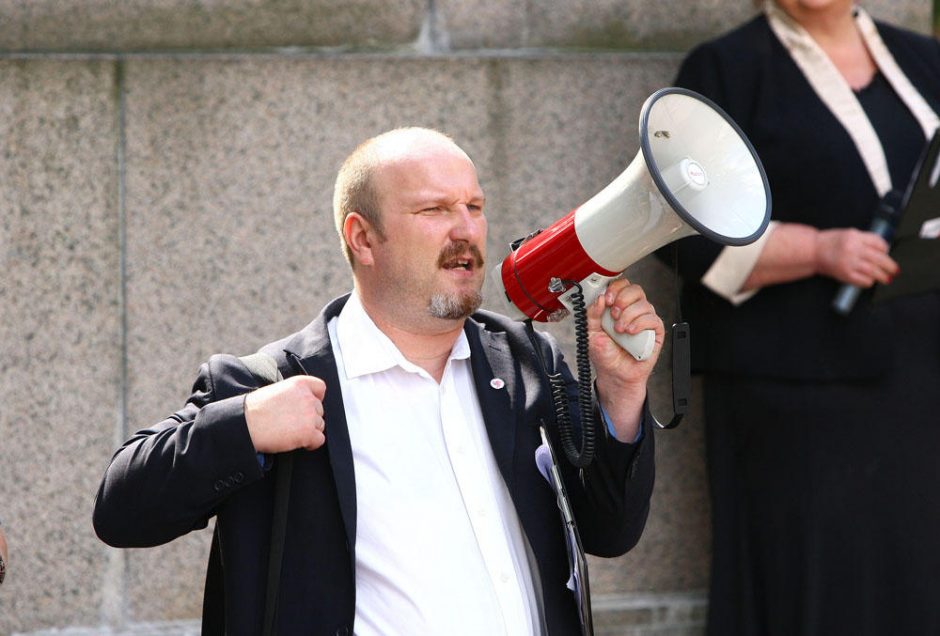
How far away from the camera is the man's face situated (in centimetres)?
332

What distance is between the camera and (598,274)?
10.3ft

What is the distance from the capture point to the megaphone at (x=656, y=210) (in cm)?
300

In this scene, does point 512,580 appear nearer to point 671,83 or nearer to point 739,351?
point 739,351

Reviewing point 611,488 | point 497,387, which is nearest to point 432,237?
point 497,387

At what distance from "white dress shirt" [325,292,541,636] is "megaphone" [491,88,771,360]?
342mm

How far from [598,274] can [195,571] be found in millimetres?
2128

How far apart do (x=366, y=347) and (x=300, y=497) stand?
401 millimetres

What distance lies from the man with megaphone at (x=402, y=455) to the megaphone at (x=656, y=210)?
82 mm

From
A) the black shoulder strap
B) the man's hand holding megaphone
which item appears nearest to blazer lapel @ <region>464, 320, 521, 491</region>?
the man's hand holding megaphone

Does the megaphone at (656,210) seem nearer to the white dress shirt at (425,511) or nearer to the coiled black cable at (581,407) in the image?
the coiled black cable at (581,407)

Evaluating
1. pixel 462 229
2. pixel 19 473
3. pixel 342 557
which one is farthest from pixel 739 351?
pixel 19 473

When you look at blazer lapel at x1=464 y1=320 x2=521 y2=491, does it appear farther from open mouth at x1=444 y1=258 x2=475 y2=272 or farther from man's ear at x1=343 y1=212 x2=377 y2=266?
man's ear at x1=343 y1=212 x2=377 y2=266

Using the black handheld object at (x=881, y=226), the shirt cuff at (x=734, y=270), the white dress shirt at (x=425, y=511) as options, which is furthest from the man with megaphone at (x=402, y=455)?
the black handheld object at (x=881, y=226)

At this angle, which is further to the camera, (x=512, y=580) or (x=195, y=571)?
(x=195, y=571)
